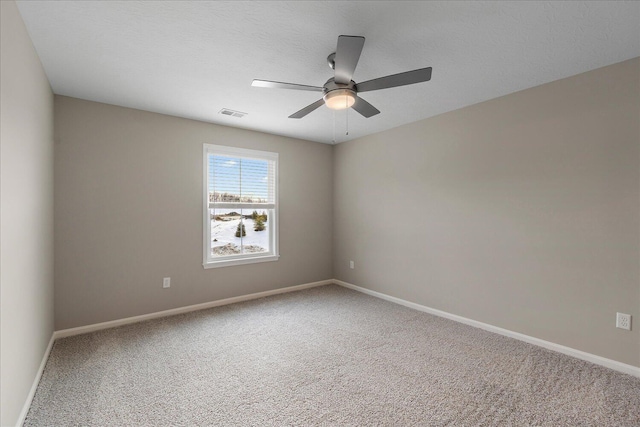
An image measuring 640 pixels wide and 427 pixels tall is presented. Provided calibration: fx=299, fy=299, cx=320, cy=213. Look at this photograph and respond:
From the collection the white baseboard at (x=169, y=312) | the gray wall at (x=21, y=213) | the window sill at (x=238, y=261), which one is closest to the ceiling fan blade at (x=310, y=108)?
the gray wall at (x=21, y=213)

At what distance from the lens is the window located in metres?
4.04

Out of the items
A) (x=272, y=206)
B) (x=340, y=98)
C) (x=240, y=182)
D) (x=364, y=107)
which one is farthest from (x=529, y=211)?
(x=240, y=182)

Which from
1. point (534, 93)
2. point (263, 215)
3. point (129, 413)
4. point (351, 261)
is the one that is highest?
point (534, 93)

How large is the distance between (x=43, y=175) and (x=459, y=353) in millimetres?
3937

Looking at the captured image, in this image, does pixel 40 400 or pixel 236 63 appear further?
pixel 236 63

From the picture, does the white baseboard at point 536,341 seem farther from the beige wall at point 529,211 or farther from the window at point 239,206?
the window at point 239,206

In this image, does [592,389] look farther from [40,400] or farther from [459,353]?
[40,400]

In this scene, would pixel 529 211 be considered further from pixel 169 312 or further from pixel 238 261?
pixel 169 312

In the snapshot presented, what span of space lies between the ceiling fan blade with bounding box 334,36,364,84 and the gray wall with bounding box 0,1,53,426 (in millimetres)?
1733

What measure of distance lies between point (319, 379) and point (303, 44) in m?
2.49

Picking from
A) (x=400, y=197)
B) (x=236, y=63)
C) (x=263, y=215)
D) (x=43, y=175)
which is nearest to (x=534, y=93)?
(x=400, y=197)

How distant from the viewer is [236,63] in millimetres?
2406

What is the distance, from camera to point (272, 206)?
→ 15.1ft

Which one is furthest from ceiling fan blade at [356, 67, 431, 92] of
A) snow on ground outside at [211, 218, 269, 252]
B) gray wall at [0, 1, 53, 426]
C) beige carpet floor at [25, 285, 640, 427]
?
snow on ground outside at [211, 218, 269, 252]
